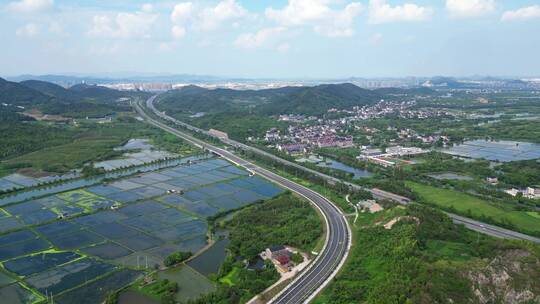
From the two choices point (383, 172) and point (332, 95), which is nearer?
point (383, 172)

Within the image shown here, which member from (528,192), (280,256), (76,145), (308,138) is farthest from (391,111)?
A: (280,256)

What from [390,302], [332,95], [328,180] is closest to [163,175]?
[328,180]

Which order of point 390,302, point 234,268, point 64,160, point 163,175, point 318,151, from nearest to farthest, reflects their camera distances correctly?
point 390,302
point 234,268
point 163,175
point 64,160
point 318,151

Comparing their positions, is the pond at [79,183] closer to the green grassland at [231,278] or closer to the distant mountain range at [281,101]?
the green grassland at [231,278]

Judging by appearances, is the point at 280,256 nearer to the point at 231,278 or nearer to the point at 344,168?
the point at 231,278

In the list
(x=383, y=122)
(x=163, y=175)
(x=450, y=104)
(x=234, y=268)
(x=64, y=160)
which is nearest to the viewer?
(x=234, y=268)

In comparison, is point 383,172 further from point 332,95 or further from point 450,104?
point 450,104
